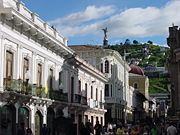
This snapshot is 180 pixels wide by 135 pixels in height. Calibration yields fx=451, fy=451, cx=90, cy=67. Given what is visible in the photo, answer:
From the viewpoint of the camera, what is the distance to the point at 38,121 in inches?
1226

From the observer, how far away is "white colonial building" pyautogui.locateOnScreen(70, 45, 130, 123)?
58.8m

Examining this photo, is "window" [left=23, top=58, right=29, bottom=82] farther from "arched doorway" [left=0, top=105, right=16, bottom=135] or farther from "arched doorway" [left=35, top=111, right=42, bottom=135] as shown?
"arched doorway" [left=35, top=111, right=42, bottom=135]

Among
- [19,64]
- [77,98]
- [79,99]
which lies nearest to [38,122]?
[19,64]

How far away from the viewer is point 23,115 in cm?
2795

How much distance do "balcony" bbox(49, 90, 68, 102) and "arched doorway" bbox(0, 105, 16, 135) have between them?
6708mm

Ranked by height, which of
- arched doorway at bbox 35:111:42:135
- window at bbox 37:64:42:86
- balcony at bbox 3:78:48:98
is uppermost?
window at bbox 37:64:42:86

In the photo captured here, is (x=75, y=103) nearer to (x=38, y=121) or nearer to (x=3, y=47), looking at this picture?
(x=38, y=121)

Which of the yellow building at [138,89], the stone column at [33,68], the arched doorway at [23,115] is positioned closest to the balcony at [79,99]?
the stone column at [33,68]

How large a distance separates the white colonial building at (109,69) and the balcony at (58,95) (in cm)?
2050

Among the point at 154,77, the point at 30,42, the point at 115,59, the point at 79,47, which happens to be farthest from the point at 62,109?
the point at 154,77

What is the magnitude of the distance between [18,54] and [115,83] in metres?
37.2

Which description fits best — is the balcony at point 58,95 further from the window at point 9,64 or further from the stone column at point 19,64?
the window at point 9,64

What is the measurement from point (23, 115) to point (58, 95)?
7317mm

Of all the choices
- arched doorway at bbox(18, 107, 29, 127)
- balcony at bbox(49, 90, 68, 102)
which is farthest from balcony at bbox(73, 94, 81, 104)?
arched doorway at bbox(18, 107, 29, 127)
